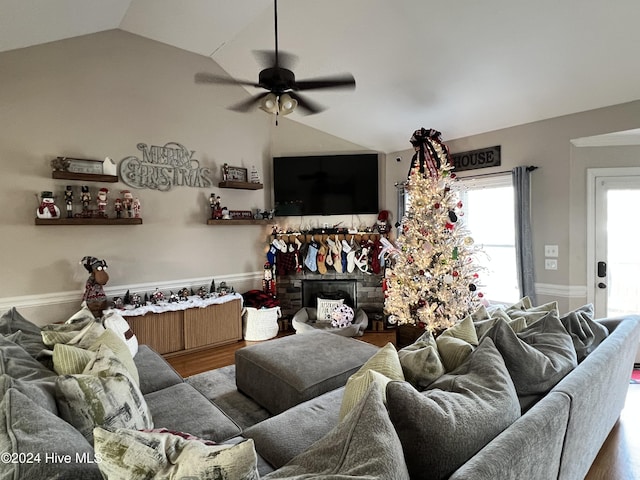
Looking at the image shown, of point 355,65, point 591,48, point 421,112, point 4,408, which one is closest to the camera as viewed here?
point 4,408

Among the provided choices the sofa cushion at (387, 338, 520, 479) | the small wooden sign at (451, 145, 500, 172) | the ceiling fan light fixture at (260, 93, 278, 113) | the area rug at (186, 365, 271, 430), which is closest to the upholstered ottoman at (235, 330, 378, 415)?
the area rug at (186, 365, 271, 430)

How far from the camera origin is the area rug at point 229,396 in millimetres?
2537

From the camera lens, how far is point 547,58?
2.99m

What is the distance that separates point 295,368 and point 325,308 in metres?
2.56

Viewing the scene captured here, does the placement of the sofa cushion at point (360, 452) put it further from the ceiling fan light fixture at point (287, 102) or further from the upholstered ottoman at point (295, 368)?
the ceiling fan light fixture at point (287, 102)

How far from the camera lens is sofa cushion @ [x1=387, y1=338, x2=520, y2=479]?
100 cm

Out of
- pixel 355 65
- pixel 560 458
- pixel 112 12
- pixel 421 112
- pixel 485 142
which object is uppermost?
pixel 112 12

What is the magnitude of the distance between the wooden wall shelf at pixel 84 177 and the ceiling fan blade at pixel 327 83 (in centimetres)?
244

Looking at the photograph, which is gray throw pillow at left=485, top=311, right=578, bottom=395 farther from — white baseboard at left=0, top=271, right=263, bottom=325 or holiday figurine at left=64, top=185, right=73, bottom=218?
holiday figurine at left=64, top=185, right=73, bottom=218

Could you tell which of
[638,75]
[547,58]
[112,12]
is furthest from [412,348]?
[112,12]

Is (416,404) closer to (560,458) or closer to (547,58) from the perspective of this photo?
(560,458)

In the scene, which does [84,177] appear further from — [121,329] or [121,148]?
[121,329]

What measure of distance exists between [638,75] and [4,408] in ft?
15.2

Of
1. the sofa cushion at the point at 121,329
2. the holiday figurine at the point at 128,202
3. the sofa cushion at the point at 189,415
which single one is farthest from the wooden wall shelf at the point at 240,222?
the sofa cushion at the point at 189,415
